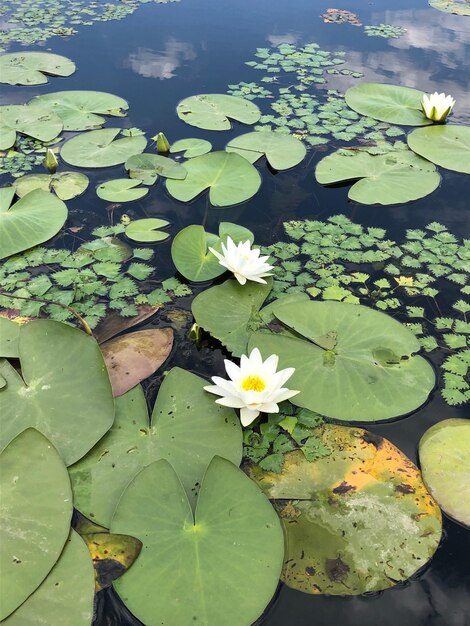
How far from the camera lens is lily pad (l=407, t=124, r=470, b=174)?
417 cm

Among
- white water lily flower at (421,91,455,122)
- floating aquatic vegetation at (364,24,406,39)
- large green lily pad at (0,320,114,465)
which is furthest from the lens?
floating aquatic vegetation at (364,24,406,39)

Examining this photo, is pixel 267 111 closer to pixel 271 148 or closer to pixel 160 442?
pixel 271 148

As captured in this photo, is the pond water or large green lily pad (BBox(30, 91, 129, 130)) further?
large green lily pad (BBox(30, 91, 129, 130))

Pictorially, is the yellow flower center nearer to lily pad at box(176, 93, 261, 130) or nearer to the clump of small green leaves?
the clump of small green leaves

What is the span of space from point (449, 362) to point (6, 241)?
2.87m

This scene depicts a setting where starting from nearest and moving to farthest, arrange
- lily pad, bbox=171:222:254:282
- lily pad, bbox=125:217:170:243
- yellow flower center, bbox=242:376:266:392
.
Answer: yellow flower center, bbox=242:376:266:392, lily pad, bbox=171:222:254:282, lily pad, bbox=125:217:170:243

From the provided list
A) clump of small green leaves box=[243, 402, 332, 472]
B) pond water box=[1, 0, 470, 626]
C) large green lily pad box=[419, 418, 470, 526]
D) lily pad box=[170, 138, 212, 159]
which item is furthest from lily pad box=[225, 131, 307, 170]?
large green lily pad box=[419, 418, 470, 526]

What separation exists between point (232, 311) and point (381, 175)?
2060mm

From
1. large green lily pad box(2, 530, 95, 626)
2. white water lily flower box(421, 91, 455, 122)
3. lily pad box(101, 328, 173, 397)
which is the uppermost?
white water lily flower box(421, 91, 455, 122)

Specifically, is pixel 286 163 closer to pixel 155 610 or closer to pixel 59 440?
pixel 59 440

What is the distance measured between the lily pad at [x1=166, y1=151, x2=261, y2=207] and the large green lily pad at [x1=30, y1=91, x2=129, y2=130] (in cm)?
140

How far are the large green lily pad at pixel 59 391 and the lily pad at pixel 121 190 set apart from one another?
1.65 m

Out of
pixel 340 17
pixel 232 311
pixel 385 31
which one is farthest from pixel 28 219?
pixel 340 17

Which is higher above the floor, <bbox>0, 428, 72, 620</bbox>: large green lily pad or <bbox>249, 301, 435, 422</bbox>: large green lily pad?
<bbox>249, 301, 435, 422</bbox>: large green lily pad
